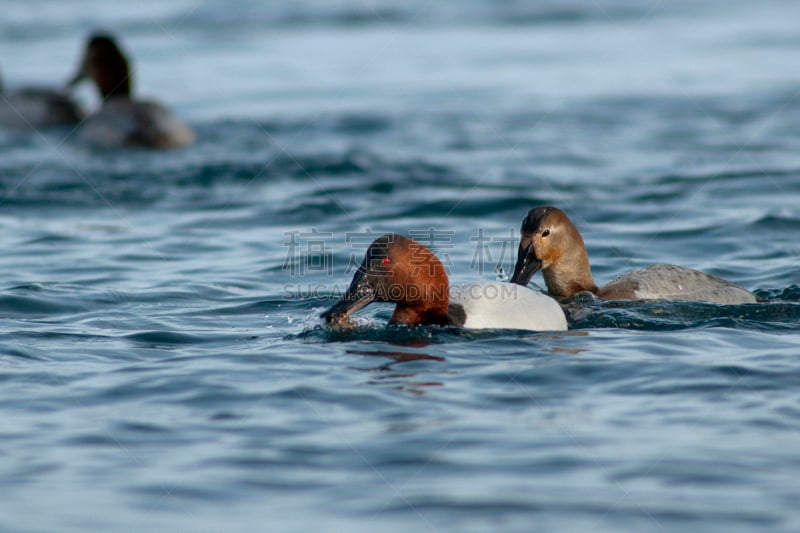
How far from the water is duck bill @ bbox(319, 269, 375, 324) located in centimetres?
23

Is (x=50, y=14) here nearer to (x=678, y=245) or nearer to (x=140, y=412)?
(x=678, y=245)

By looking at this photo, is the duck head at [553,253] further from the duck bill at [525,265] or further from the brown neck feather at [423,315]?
the brown neck feather at [423,315]

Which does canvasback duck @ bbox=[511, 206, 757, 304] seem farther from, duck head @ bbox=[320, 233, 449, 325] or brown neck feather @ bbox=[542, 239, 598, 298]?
duck head @ bbox=[320, 233, 449, 325]

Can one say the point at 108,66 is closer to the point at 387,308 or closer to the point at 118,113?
the point at 118,113

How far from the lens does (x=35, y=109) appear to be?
17.9 m

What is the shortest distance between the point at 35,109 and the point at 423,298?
40.3 feet

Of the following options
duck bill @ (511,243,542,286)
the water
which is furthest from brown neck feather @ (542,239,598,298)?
the water

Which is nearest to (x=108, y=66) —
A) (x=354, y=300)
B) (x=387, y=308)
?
(x=387, y=308)

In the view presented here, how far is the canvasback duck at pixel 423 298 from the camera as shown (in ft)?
24.3

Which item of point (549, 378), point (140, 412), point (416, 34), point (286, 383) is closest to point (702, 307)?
point (549, 378)

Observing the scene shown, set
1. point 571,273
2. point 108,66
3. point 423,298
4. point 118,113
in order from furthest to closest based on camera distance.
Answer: point 108,66, point 118,113, point 571,273, point 423,298

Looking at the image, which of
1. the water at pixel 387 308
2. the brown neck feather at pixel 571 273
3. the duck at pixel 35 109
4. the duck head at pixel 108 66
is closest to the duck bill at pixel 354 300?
the water at pixel 387 308

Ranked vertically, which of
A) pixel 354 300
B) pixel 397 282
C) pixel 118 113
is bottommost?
pixel 354 300

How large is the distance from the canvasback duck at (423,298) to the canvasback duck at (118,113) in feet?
29.9
